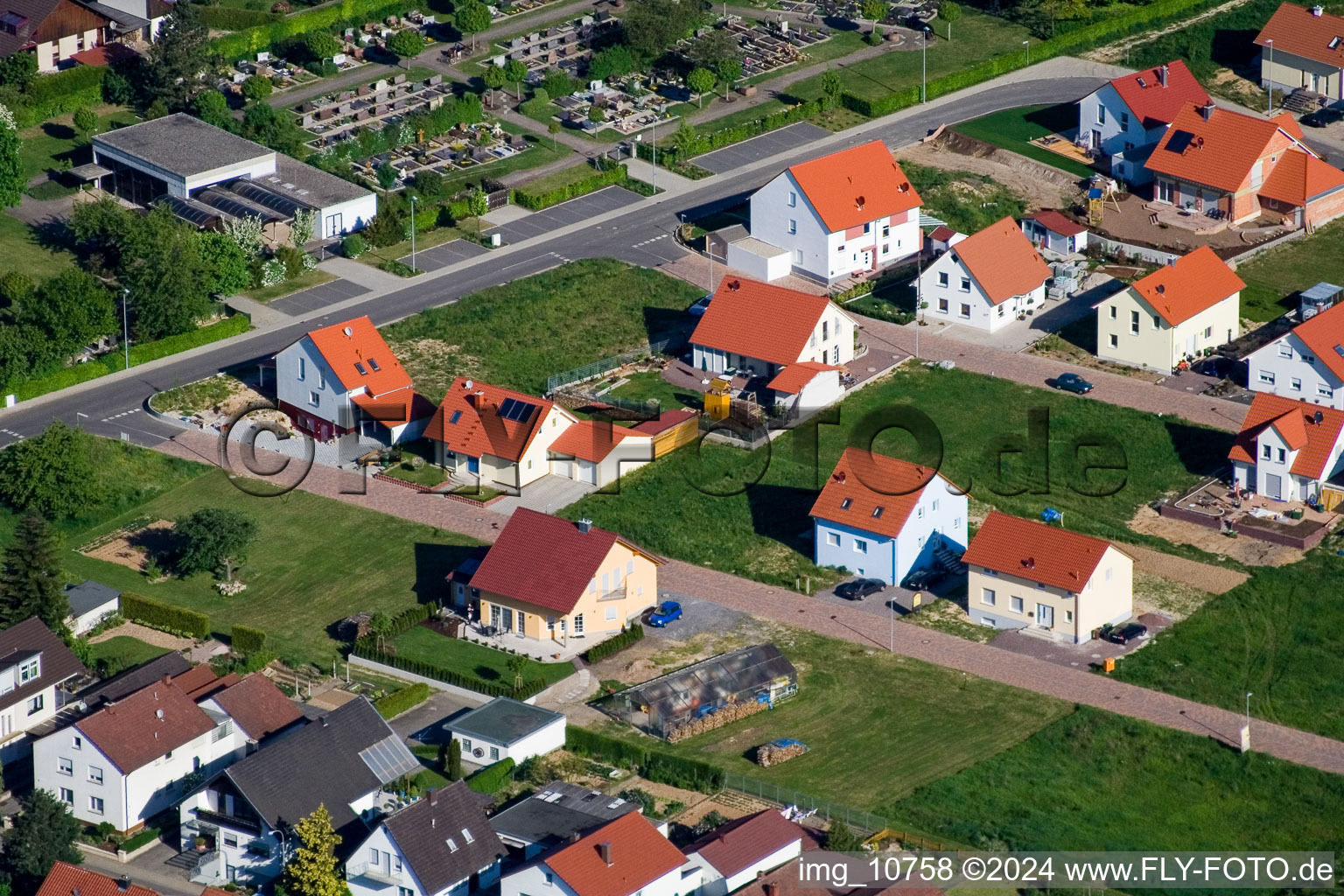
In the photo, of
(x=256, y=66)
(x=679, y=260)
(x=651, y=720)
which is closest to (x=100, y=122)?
(x=256, y=66)

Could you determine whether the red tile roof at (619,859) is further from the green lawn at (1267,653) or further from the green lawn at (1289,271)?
the green lawn at (1289,271)

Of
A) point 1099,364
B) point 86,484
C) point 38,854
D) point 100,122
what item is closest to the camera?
point 38,854

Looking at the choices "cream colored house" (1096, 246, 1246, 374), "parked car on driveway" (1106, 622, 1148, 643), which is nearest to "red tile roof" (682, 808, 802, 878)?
"parked car on driveway" (1106, 622, 1148, 643)

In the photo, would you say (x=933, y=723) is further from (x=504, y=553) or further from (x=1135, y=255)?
(x=1135, y=255)

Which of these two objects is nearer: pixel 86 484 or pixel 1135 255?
pixel 86 484

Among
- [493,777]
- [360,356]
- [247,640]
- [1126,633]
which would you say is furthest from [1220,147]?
[493,777]

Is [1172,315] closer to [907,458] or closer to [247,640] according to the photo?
[907,458]

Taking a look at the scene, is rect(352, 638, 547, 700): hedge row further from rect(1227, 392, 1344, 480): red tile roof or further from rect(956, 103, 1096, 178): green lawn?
rect(956, 103, 1096, 178): green lawn
